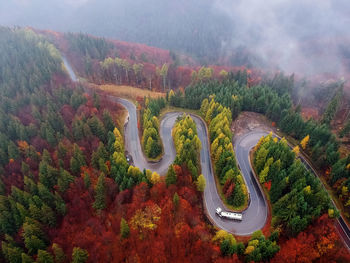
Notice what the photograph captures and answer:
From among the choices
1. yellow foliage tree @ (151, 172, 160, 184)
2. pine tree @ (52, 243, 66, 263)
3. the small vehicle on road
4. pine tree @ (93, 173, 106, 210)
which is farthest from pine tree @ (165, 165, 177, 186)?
pine tree @ (52, 243, 66, 263)

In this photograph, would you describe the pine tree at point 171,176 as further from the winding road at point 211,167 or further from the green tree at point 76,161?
the green tree at point 76,161

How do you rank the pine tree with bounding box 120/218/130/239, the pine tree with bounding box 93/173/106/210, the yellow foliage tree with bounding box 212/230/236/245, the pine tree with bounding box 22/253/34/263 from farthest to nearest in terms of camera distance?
1. the pine tree with bounding box 93/173/106/210
2. the yellow foliage tree with bounding box 212/230/236/245
3. the pine tree with bounding box 120/218/130/239
4. the pine tree with bounding box 22/253/34/263

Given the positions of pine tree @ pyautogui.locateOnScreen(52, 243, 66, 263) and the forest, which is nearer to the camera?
pine tree @ pyautogui.locateOnScreen(52, 243, 66, 263)

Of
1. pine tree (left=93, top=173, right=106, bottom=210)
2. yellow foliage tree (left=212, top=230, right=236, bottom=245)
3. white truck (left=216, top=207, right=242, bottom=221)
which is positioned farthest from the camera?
white truck (left=216, top=207, right=242, bottom=221)

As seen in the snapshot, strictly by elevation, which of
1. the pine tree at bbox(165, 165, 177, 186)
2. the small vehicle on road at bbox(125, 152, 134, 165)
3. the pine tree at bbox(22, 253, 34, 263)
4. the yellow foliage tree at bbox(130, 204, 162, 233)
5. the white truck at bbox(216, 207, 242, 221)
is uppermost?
the pine tree at bbox(165, 165, 177, 186)

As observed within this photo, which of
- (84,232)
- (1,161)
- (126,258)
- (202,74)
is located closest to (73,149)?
(1,161)

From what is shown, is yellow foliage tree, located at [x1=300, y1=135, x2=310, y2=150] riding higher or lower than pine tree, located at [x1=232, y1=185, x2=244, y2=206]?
higher

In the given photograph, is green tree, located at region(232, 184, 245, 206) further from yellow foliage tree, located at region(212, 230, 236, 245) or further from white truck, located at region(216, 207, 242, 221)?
yellow foliage tree, located at region(212, 230, 236, 245)

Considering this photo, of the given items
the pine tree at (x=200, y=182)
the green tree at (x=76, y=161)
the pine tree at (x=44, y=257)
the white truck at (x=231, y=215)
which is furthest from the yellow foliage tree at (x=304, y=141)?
the pine tree at (x=44, y=257)
